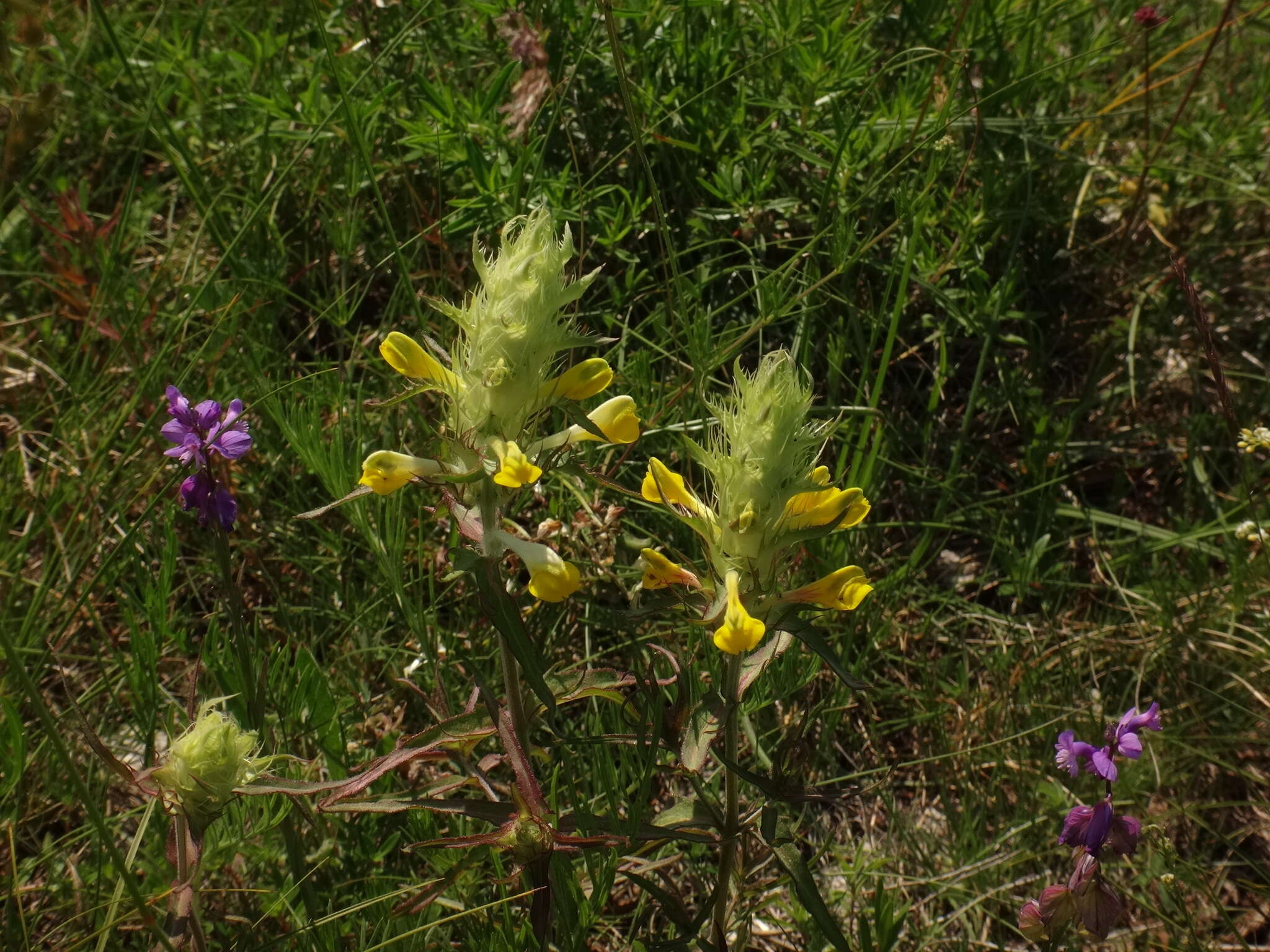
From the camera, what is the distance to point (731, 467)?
1.54 m

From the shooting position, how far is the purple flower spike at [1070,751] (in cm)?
180

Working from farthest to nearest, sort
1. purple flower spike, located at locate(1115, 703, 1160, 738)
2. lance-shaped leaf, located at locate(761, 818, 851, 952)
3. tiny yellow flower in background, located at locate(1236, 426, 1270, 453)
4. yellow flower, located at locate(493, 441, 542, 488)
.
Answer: tiny yellow flower in background, located at locate(1236, 426, 1270, 453), purple flower spike, located at locate(1115, 703, 1160, 738), lance-shaped leaf, located at locate(761, 818, 851, 952), yellow flower, located at locate(493, 441, 542, 488)

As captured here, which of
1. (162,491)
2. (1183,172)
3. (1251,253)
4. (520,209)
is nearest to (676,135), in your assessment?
(520,209)

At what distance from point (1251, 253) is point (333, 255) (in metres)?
2.72

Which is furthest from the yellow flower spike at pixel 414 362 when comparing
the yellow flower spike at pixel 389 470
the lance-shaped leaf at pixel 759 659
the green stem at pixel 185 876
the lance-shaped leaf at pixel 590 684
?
the green stem at pixel 185 876

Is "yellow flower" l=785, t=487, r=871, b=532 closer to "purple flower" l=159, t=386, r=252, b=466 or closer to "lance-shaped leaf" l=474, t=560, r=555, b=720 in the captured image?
"lance-shaped leaf" l=474, t=560, r=555, b=720

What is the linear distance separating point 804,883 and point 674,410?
Answer: 1215mm

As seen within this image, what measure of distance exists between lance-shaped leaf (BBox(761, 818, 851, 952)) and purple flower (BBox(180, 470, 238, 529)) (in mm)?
1016

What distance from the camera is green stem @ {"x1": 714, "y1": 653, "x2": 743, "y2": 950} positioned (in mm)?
1667

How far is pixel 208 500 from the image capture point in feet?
5.97

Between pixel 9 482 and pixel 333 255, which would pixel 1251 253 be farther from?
pixel 9 482

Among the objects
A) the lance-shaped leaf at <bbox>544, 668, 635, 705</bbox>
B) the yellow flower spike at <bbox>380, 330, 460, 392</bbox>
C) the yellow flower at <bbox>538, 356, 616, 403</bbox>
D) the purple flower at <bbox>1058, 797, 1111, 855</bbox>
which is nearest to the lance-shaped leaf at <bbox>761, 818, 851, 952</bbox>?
the lance-shaped leaf at <bbox>544, 668, 635, 705</bbox>

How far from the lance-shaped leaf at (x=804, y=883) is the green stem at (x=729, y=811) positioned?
98 mm

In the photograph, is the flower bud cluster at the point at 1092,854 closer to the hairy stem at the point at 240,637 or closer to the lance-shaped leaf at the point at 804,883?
the lance-shaped leaf at the point at 804,883
